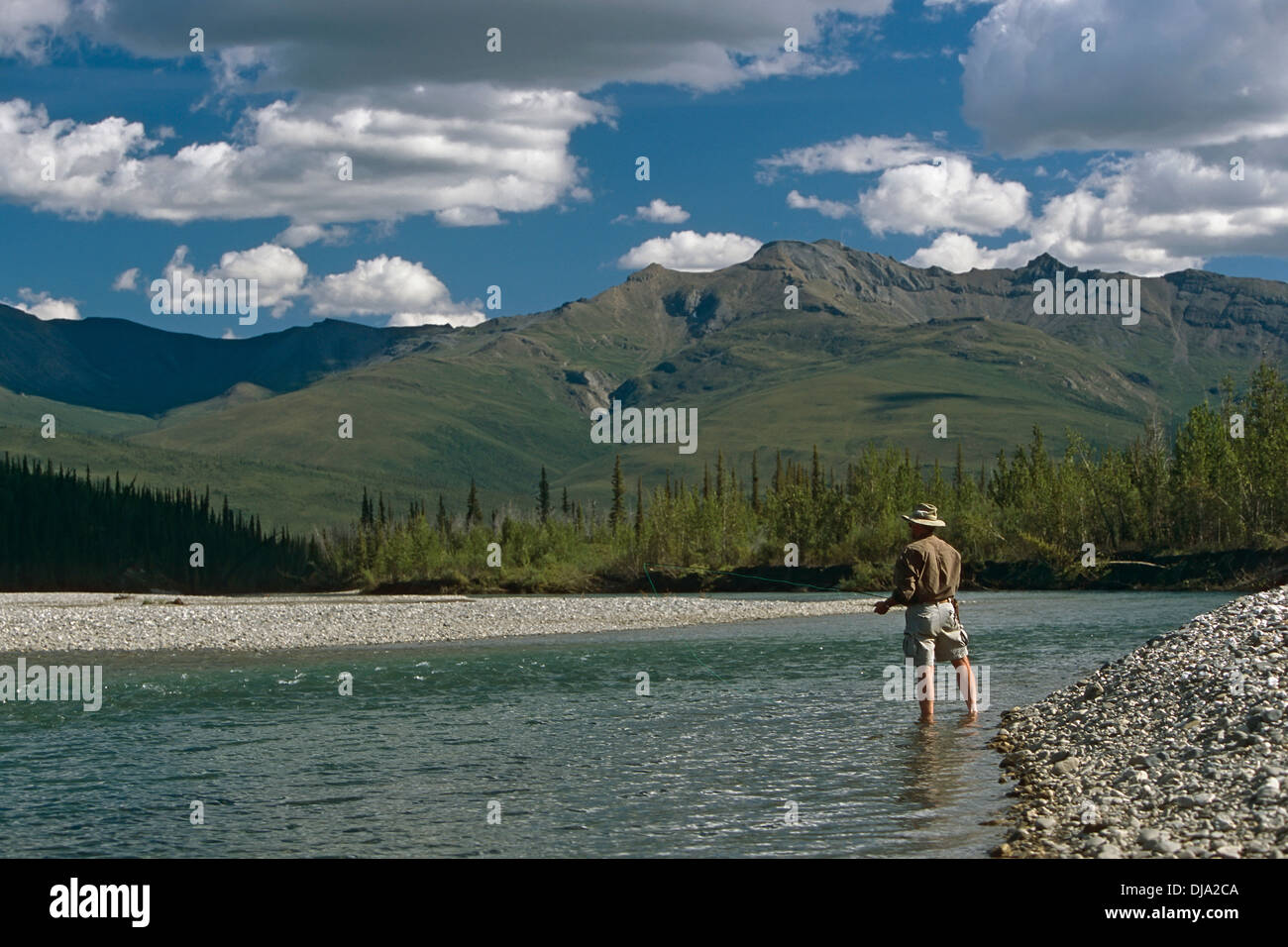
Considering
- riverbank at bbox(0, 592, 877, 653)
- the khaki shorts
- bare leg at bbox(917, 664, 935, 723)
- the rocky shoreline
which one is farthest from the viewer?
riverbank at bbox(0, 592, 877, 653)

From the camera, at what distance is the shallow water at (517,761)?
46.4 feet

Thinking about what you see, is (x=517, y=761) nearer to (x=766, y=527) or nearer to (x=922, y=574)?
(x=922, y=574)

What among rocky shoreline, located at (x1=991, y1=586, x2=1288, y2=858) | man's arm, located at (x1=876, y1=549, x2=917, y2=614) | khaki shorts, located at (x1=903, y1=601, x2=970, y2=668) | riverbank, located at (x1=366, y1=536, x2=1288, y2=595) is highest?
man's arm, located at (x1=876, y1=549, x2=917, y2=614)

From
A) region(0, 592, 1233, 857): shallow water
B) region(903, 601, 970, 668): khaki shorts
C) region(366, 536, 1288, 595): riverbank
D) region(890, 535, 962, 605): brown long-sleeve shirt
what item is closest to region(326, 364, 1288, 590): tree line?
region(366, 536, 1288, 595): riverbank

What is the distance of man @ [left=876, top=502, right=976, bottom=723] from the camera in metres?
19.0

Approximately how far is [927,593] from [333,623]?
37.9 meters

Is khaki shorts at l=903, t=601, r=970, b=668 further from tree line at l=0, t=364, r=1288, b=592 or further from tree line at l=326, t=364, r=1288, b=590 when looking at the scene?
tree line at l=326, t=364, r=1288, b=590

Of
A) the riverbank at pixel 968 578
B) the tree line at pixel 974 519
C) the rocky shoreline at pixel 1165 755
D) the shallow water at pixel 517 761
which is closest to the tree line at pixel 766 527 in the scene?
the tree line at pixel 974 519

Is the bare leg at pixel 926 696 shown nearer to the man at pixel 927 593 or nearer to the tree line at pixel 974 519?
the man at pixel 927 593

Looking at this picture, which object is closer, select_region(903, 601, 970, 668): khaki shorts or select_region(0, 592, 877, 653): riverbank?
select_region(903, 601, 970, 668): khaki shorts

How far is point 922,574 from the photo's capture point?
750 inches
